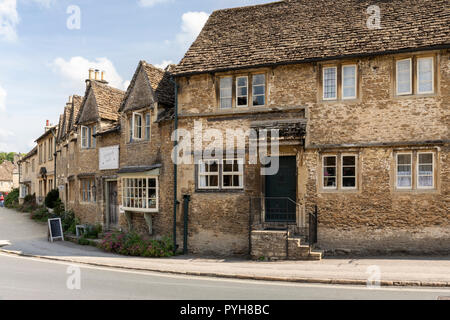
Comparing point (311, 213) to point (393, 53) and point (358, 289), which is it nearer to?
point (358, 289)

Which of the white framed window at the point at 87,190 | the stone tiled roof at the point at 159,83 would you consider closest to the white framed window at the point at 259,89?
the stone tiled roof at the point at 159,83

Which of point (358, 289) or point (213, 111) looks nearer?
point (358, 289)

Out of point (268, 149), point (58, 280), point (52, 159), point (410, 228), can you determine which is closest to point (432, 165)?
point (410, 228)

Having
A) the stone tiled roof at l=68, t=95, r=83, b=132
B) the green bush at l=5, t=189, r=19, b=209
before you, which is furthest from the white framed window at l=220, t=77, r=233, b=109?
the green bush at l=5, t=189, r=19, b=209

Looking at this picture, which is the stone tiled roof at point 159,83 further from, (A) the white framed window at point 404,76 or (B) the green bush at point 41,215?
(B) the green bush at point 41,215

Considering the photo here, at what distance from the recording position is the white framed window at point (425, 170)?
13734 mm

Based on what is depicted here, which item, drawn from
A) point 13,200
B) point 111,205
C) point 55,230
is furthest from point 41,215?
point 13,200

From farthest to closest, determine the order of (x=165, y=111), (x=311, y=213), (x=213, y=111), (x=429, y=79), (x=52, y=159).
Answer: (x=52, y=159)
(x=165, y=111)
(x=213, y=111)
(x=311, y=213)
(x=429, y=79)

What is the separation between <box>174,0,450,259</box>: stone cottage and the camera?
13734 millimetres

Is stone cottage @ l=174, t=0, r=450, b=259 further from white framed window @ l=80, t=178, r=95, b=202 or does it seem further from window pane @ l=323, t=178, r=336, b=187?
white framed window @ l=80, t=178, r=95, b=202

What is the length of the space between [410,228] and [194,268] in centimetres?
760

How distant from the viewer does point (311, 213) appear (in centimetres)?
1477

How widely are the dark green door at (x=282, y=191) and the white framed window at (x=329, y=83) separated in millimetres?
2751

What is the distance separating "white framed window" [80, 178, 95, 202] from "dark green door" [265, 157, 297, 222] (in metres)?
12.4
